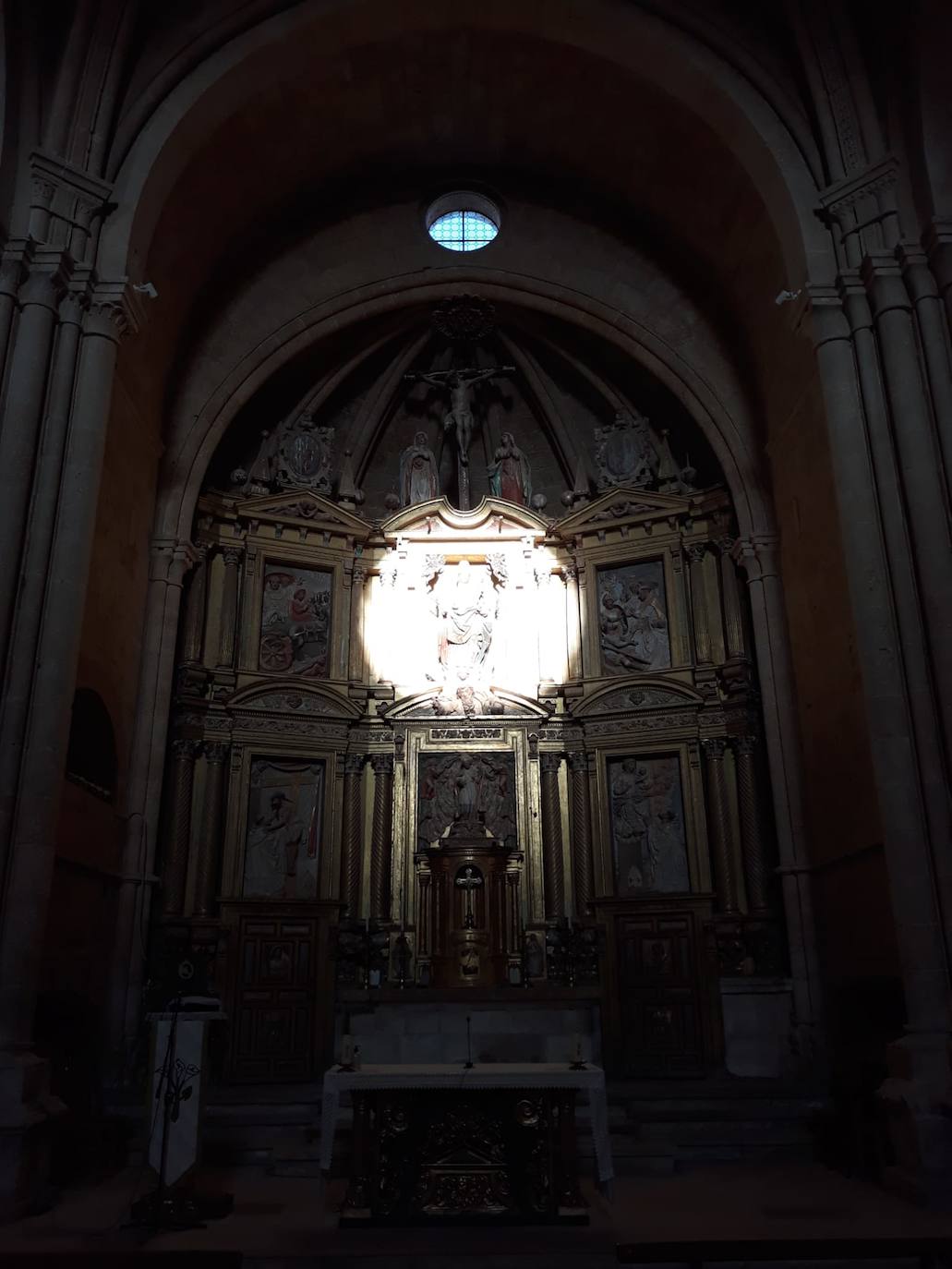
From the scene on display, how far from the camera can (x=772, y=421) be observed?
45.6 feet

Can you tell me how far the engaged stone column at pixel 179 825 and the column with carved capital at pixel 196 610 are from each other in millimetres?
1316

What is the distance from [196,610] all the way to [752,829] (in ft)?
27.4

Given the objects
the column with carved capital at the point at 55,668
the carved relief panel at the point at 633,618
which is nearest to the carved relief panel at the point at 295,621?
the carved relief panel at the point at 633,618

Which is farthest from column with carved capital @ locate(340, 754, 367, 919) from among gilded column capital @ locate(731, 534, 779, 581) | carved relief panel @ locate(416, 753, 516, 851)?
gilded column capital @ locate(731, 534, 779, 581)

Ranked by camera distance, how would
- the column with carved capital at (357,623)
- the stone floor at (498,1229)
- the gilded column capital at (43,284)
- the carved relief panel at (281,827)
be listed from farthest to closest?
the column with carved capital at (357,623)
the carved relief panel at (281,827)
the gilded column capital at (43,284)
the stone floor at (498,1229)

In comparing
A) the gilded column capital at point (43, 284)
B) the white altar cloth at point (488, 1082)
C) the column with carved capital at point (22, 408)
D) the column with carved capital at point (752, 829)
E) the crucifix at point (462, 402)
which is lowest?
the white altar cloth at point (488, 1082)

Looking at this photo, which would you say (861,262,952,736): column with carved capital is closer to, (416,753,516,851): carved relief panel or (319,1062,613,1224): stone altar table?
(319,1062,613,1224): stone altar table

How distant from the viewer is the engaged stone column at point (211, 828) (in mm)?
13359

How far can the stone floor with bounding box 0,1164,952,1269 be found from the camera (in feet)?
21.6

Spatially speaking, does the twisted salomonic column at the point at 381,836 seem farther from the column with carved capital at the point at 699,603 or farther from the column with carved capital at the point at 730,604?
the column with carved capital at the point at 730,604

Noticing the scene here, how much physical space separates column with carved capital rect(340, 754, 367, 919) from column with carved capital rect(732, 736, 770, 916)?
207 inches

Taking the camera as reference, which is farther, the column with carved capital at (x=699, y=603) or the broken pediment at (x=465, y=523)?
the broken pediment at (x=465, y=523)

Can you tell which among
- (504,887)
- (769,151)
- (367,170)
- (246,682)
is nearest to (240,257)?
(367,170)

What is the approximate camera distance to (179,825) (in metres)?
13.5
